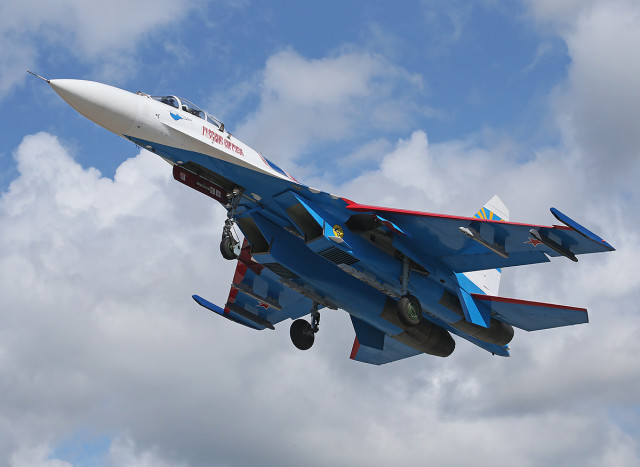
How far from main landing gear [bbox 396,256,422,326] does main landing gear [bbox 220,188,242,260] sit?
4830 mm

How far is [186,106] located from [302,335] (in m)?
9.05

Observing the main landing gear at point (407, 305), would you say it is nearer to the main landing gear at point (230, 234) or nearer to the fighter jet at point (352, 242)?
the fighter jet at point (352, 242)

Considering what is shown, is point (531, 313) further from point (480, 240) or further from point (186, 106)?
point (186, 106)

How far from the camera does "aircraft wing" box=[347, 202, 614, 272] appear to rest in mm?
22438

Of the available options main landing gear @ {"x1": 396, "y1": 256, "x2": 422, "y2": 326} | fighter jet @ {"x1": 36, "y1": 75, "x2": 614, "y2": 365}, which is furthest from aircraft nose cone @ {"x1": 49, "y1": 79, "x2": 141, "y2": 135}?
main landing gear @ {"x1": 396, "y1": 256, "x2": 422, "y2": 326}


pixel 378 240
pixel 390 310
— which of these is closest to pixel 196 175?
pixel 378 240

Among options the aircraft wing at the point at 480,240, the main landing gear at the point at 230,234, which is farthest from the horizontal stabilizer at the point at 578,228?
the main landing gear at the point at 230,234

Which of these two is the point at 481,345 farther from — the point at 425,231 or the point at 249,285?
the point at 249,285

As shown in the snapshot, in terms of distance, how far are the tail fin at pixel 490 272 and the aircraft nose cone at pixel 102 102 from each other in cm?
1158

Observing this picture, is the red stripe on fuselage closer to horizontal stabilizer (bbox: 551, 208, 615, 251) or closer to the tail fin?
the tail fin

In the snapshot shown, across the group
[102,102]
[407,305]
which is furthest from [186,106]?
[407,305]

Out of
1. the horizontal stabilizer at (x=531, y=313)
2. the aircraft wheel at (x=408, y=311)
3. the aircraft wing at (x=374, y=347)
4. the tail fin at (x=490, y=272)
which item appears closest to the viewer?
the aircraft wheel at (x=408, y=311)

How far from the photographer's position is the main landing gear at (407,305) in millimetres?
24328

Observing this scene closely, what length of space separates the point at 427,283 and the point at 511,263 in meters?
2.50
